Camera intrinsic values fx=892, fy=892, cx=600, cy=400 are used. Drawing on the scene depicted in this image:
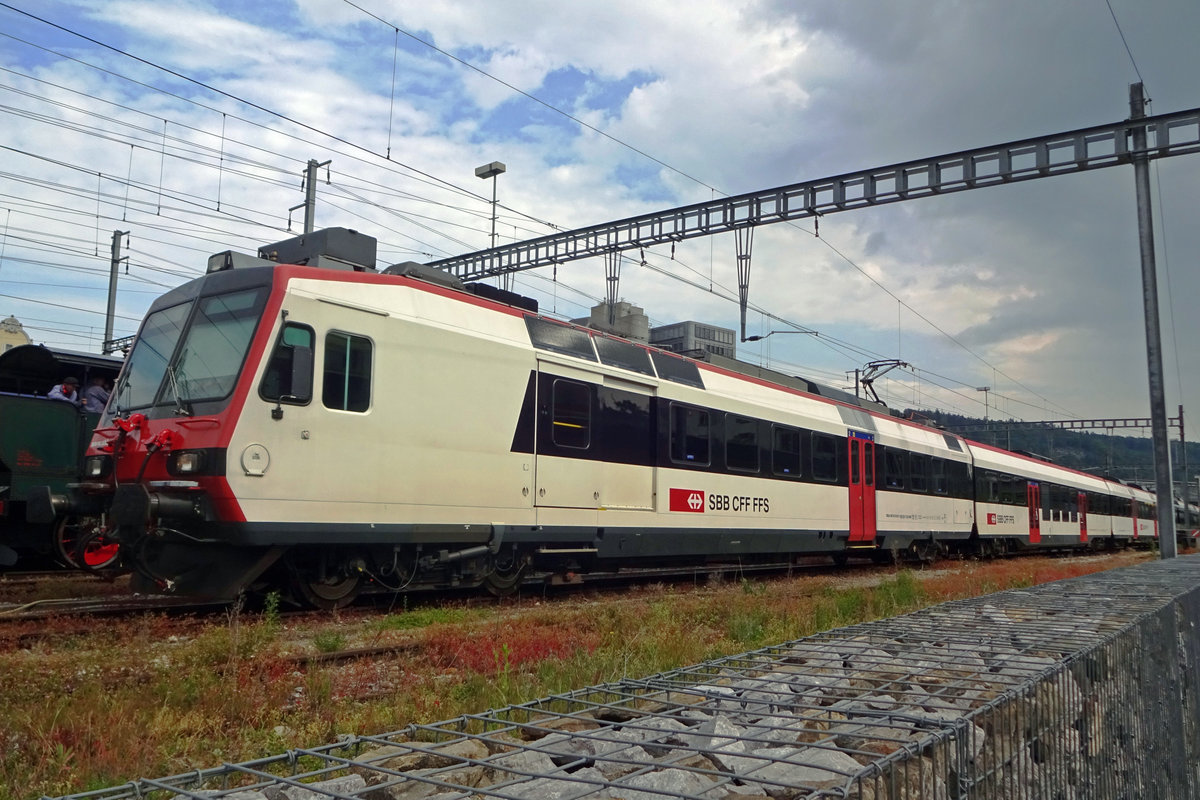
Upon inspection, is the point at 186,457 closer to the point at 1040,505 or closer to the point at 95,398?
the point at 95,398

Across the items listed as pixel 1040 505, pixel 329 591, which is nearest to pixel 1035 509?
pixel 1040 505

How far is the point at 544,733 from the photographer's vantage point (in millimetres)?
2766

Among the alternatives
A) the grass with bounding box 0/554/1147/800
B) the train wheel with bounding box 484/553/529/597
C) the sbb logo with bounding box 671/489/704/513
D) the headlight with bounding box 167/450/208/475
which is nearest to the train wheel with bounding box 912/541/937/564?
the sbb logo with bounding box 671/489/704/513

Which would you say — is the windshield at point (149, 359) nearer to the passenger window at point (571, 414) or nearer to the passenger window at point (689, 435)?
the passenger window at point (571, 414)

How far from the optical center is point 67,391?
41.1ft

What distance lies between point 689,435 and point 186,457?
7.28m

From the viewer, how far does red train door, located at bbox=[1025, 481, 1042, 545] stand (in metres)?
27.8

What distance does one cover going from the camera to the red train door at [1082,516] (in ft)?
107

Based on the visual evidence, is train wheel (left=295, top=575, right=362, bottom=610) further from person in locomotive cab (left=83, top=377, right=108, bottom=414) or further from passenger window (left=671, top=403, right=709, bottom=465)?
person in locomotive cab (left=83, top=377, right=108, bottom=414)

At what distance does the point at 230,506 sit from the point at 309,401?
124 cm

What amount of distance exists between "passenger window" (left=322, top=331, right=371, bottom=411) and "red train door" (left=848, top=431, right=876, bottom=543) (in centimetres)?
1133

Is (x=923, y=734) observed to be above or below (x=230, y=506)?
below

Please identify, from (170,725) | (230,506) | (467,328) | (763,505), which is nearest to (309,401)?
(230,506)

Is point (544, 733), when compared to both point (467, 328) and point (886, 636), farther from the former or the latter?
point (467, 328)
